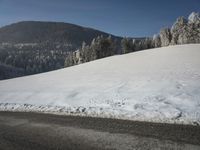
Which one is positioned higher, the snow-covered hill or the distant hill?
the snow-covered hill

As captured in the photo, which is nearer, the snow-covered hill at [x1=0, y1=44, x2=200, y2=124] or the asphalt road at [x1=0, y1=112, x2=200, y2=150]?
the asphalt road at [x1=0, y1=112, x2=200, y2=150]

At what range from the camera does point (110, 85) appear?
22766mm

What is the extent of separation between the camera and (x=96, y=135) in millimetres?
9789

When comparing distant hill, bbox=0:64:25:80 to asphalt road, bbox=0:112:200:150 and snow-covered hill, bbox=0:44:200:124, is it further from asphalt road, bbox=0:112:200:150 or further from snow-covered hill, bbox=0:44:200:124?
asphalt road, bbox=0:112:200:150

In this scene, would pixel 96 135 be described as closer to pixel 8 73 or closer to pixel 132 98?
pixel 132 98

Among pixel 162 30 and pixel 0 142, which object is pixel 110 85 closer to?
pixel 0 142

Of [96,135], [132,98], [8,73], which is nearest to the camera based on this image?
[96,135]

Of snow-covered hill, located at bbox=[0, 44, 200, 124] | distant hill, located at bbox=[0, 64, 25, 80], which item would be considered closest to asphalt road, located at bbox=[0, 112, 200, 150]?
snow-covered hill, located at bbox=[0, 44, 200, 124]

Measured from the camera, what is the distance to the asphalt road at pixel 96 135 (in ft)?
27.7

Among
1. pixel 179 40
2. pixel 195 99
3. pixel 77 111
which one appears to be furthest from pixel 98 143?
pixel 179 40

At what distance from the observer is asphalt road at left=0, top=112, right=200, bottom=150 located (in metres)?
8.45

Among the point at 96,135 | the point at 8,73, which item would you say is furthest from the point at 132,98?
the point at 8,73

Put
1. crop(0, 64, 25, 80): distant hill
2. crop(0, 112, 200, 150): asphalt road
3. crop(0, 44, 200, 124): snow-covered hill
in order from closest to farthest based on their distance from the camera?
crop(0, 112, 200, 150): asphalt road < crop(0, 44, 200, 124): snow-covered hill < crop(0, 64, 25, 80): distant hill

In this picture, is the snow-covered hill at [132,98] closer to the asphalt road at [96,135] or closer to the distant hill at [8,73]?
the asphalt road at [96,135]
